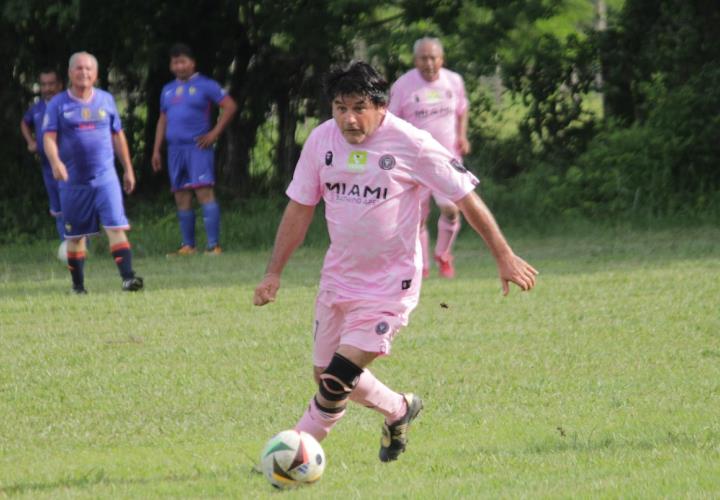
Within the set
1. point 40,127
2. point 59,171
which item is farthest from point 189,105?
point 59,171

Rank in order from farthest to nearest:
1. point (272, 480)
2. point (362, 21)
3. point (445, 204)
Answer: point (362, 21) → point (445, 204) → point (272, 480)

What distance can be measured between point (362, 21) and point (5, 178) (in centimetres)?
586

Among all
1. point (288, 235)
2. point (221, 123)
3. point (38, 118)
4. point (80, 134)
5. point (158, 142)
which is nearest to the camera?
point (288, 235)

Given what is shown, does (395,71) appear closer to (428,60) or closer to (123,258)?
(428,60)

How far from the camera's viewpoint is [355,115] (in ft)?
20.1

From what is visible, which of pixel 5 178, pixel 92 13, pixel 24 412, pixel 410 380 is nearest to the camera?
pixel 24 412

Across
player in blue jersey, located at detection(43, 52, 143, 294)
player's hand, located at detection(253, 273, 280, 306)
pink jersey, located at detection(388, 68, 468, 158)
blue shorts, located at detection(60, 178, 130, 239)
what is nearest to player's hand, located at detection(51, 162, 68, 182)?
player in blue jersey, located at detection(43, 52, 143, 294)

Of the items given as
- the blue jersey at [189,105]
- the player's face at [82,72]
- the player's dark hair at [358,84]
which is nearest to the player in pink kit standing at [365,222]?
the player's dark hair at [358,84]

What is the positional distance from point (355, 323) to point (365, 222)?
0.43m

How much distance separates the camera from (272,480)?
19.7 feet

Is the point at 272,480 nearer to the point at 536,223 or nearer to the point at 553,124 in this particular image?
the point at 536,223

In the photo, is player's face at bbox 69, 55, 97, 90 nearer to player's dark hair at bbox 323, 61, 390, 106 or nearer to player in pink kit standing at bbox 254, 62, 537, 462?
player in pink kit standing at bbox 254, 62, 537, 462

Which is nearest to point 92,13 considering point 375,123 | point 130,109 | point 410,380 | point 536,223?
point 130,109

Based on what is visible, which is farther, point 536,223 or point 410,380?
point 536,223
